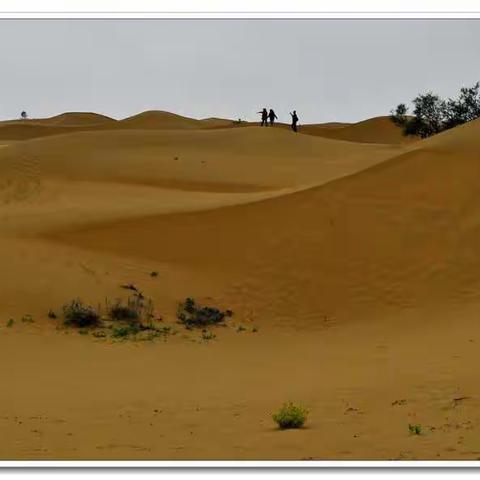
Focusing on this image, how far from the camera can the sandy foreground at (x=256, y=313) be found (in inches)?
306

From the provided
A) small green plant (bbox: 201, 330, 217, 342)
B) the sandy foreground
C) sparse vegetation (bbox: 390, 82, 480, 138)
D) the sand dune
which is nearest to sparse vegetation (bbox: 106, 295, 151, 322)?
the sandy foreground

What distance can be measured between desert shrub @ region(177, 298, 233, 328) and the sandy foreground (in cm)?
22

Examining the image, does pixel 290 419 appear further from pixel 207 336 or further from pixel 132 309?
pixel 132 309

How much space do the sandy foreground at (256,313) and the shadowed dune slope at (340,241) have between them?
0.04 meters

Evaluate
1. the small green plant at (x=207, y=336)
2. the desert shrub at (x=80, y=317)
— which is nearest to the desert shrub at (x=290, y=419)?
the small green plant at (x=207, y=336)

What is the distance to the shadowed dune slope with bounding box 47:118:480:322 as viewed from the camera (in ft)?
48.7

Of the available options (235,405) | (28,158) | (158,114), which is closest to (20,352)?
(235,405)

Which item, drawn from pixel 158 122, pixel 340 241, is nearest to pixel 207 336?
pixel 340 241

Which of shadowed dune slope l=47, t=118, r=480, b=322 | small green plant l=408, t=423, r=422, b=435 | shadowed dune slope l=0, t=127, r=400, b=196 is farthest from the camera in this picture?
shadowed dune slope l=0, t=127, r=400, b=196

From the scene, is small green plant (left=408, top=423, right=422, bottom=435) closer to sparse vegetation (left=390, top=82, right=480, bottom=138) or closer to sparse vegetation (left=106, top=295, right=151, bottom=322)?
sparse vegetation (left=106, top=295, right=151, bottom=322)

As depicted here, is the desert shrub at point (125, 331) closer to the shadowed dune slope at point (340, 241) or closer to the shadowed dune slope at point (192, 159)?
the shadowed dune slope at point (340, 241)

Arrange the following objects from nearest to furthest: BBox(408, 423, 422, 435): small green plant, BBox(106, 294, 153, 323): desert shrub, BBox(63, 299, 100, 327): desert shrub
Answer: BBox(408, 423, 422, 435): small green plant, BBox(63, 299, 100, 327): desert shrub, BBox(106, 294, 153, 323): desert shrub
